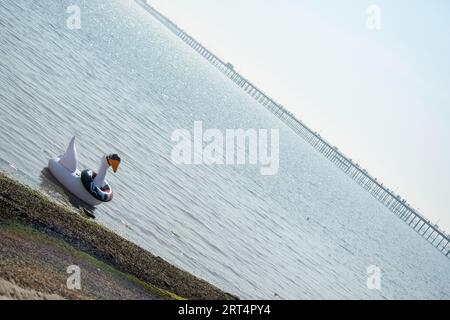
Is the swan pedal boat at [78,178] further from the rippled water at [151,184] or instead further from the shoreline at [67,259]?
the shoreline at [67,259]

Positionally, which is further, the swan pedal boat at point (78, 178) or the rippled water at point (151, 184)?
the rippled water at point (151, 184)

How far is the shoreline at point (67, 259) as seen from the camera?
22.2 feet

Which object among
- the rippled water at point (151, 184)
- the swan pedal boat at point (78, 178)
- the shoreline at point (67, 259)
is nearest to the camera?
the shoreline at point (67, 259)

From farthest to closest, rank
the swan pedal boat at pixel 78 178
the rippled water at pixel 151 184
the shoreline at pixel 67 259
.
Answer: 1. the rippled water at pixel 151 184
2. the swan pedal boat at pixel 78 178
3. the shoreline at pixel 67 259

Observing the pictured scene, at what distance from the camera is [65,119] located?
70.0 ft

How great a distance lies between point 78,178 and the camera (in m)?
14.4

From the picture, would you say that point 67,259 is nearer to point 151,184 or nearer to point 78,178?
point 78,178

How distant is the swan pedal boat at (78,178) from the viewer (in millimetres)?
14266

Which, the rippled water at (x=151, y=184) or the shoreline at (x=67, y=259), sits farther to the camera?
the rippled water at (x=151, y=184)

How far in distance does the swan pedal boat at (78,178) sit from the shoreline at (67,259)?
10.4 ft

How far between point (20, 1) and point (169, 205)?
41.2 metres

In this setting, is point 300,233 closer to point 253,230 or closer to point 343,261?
point 343,261

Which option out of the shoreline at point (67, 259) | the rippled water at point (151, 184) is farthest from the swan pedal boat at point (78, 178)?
the shoreline at point (67, 259)
